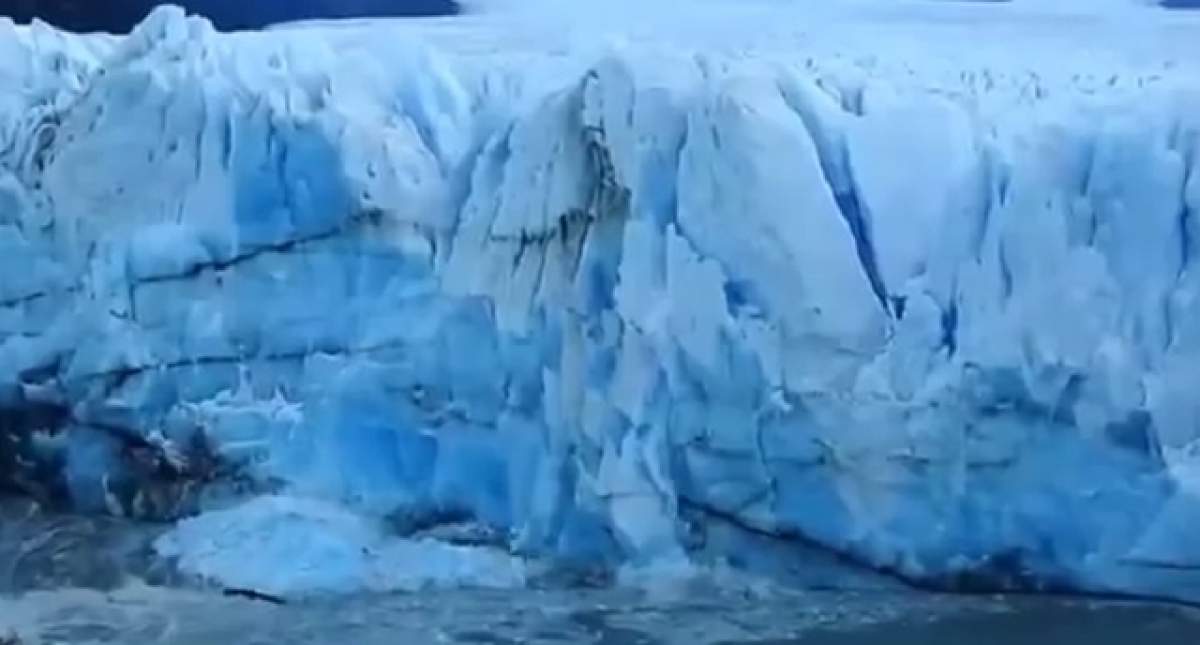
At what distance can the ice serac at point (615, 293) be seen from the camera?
98.0 inches

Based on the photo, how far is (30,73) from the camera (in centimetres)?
274

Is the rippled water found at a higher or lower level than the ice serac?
lower

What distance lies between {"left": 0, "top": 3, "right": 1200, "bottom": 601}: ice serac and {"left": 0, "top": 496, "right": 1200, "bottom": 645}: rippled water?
49 millimetres

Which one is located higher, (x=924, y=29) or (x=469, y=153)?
(x=924, y=29)

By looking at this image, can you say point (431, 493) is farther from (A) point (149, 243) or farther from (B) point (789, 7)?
(B) point (789, 7)

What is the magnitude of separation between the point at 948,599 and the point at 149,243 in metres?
1.23

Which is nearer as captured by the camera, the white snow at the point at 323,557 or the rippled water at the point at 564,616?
the rippled water at the point at 564,616

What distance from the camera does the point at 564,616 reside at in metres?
2.57

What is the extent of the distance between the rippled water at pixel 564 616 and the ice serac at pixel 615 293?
0.05 metres

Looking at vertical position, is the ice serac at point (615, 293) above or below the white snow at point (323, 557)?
above

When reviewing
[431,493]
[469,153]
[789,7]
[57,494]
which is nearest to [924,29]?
[789,7]

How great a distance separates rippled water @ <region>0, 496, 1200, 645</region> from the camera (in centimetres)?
251

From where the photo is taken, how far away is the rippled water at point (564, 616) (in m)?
2.51

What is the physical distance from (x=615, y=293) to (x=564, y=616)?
0.45 metres
